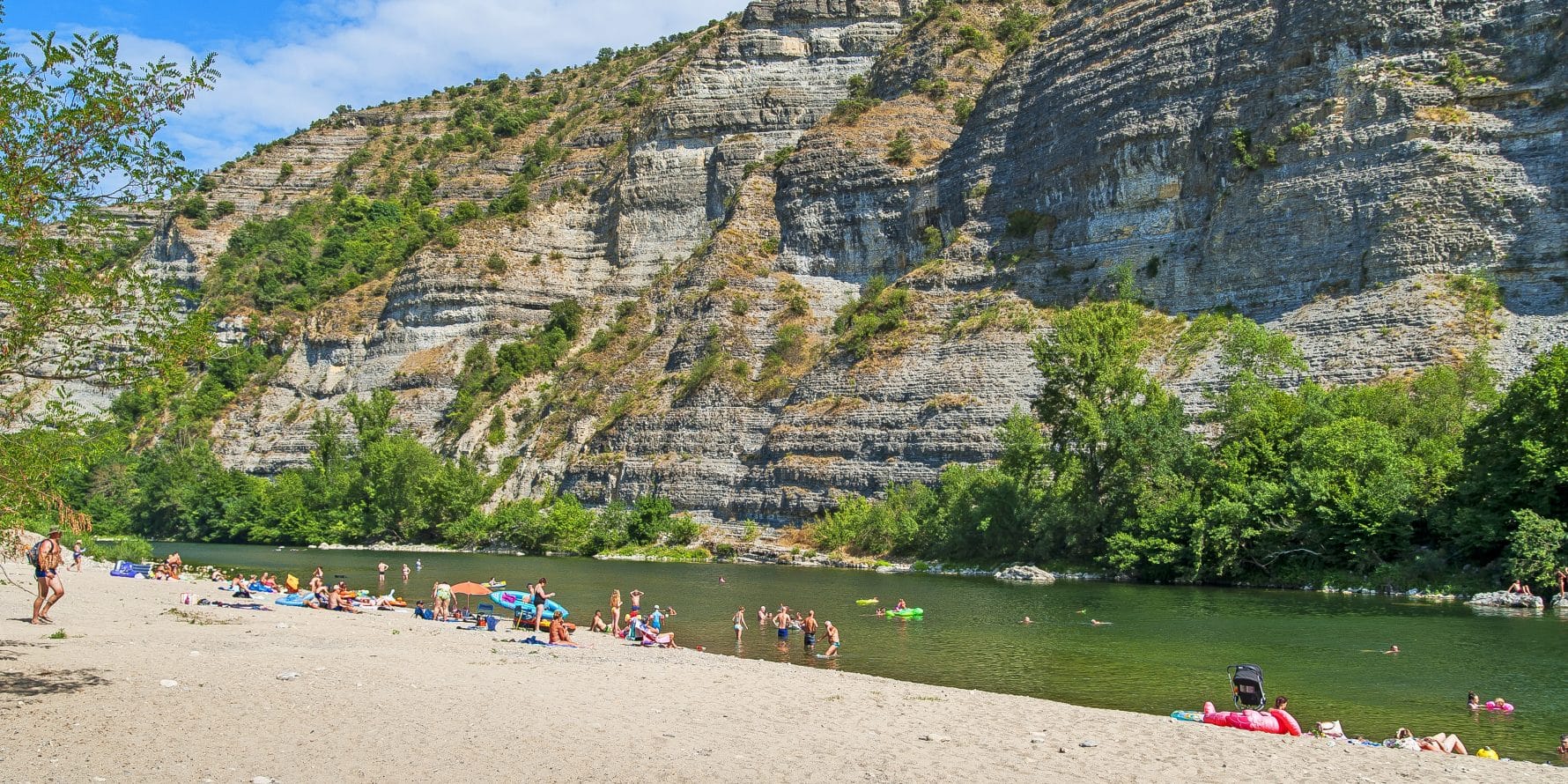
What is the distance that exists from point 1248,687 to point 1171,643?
8.99 m

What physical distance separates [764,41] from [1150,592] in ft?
242

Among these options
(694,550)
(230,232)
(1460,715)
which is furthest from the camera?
(230,232)

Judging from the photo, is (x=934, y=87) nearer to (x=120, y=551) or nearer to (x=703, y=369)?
(x=703, y=369)

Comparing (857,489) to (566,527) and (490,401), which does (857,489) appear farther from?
(490,401)

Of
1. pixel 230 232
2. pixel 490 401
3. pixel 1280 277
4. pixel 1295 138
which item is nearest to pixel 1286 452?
pixel 1280 277

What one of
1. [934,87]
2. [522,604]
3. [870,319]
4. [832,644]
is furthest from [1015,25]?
[832,644]

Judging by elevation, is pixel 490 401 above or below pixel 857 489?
above

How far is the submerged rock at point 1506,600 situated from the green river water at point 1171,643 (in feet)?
3.31

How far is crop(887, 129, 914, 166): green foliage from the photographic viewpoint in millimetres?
82000

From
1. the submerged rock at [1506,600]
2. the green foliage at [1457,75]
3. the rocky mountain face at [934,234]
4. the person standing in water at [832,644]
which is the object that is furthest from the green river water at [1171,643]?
the green foliage at [1457,75]

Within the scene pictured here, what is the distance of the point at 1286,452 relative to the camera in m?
44.1

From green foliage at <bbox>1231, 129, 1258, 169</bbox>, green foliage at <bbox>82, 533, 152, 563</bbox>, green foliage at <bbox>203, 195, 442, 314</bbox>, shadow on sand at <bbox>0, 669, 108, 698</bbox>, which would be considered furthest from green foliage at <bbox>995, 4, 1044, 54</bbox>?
shadow on sand at <bbox>0, 669, 108, 698</bbox>

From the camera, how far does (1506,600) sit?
3269cm

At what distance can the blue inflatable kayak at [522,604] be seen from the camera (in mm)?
28656
